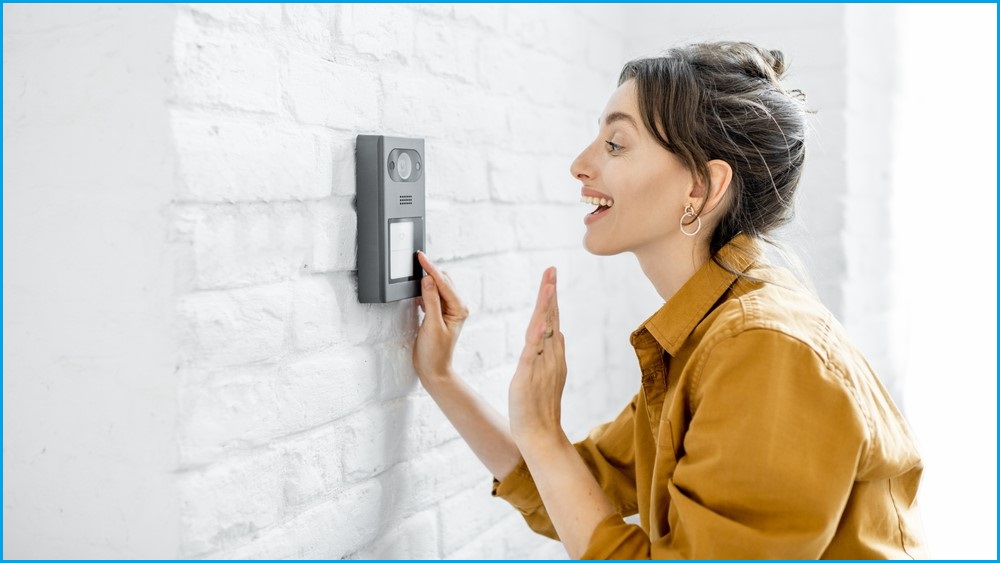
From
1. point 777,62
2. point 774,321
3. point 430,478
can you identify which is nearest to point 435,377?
point 430,478

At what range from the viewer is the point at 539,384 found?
1228 mm

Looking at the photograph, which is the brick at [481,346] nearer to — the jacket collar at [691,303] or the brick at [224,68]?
the jacket collar at [691,303]

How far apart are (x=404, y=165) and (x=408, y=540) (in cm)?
52

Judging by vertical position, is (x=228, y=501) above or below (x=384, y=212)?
below

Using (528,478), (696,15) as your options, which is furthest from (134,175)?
(696,15)

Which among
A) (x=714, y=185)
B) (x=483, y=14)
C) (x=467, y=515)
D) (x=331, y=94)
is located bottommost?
(x=467, y=515)

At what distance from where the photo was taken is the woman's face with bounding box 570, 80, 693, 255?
48.8 inches

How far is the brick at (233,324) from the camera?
89cm

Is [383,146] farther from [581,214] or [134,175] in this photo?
[581,214]

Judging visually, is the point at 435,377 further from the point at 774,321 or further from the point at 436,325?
the point at 774,321

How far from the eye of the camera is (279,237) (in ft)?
3.29

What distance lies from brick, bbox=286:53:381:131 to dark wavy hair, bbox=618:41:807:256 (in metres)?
0.37

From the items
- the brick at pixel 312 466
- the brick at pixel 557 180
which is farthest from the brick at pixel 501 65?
the brick at pixel 312 466

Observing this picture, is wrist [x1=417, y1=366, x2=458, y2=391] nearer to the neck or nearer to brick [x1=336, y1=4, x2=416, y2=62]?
the neck
